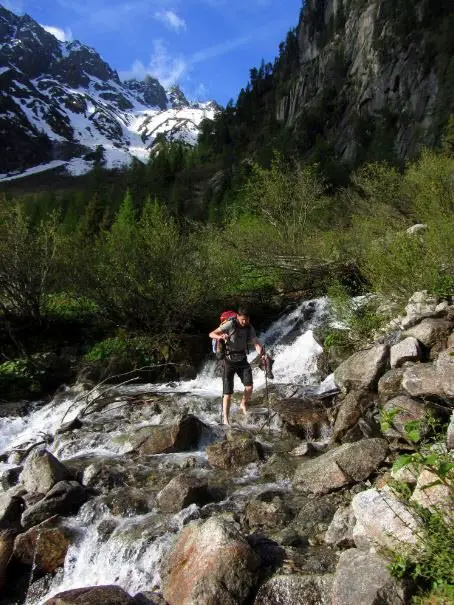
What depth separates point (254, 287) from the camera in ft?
58.4

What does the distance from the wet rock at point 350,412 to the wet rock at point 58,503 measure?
397cm

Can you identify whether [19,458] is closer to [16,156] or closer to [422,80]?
[422,80]

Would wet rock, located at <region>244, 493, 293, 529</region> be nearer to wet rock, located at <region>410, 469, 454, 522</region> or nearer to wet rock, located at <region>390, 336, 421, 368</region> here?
wet rock, located at <region>410, 469, 454, 522</region>

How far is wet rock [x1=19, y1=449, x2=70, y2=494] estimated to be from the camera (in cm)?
660

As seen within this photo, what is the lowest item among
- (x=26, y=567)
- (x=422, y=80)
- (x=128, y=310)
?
(x=26, y=567)

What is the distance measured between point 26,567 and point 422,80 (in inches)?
2329

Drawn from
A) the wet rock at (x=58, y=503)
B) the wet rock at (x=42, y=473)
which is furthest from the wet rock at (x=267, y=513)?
the wet rock at (x=42, y=473)

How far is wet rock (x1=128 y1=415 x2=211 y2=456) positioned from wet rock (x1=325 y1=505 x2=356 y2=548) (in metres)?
3.68

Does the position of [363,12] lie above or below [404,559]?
above

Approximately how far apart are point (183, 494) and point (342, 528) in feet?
7.04

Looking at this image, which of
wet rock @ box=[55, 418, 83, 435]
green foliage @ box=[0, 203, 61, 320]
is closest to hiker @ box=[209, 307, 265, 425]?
wet rock @ box=[55, 418, 83, 435]

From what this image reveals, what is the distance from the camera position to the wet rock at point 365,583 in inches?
129

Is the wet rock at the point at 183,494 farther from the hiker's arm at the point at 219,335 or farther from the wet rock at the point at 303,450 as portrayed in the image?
the hiker's arm at the point at 219,335

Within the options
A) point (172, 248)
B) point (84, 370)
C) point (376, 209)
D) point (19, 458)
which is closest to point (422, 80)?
point (376, 209)
